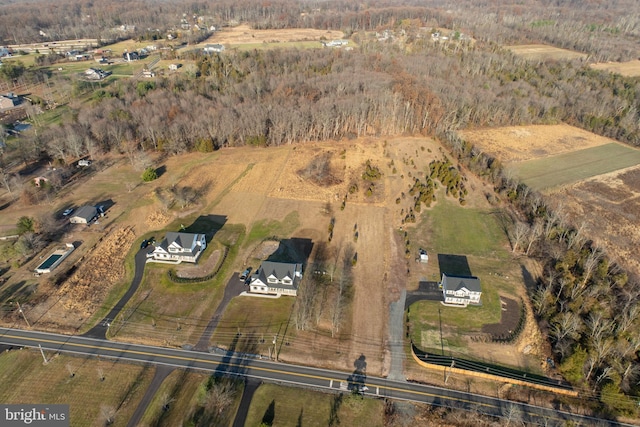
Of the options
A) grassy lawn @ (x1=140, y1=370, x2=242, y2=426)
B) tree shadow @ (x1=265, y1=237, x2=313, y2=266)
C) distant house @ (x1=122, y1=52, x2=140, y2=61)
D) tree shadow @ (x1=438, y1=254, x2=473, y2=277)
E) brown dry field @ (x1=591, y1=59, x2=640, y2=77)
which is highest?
distant house @ (x1=122, y1=52, x2=140, y2=61)

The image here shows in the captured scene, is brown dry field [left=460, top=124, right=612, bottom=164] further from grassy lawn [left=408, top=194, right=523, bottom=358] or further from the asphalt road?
the asphalt road

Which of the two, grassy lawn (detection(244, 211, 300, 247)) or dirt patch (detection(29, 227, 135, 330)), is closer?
dirt patch (detection(29, 227, 135, 330))

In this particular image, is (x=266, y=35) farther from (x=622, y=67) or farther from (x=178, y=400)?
(x=178, y=400)

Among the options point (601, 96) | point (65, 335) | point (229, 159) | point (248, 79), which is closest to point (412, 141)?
point (229, 159)

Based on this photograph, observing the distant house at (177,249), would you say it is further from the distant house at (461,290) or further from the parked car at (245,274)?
the distant house at (461,290)

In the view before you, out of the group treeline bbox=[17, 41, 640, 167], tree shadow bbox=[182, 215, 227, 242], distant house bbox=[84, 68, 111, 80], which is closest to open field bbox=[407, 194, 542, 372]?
tree shadow bbox=[182, 215, 227, 242]

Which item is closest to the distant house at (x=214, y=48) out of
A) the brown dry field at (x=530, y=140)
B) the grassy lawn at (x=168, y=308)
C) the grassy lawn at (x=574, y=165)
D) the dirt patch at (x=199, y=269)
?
the brown dry field at (x=530, y=140)

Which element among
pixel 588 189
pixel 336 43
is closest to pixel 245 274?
pixel 588 189
